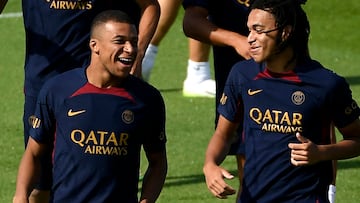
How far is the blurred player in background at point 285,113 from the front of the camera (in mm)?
7027

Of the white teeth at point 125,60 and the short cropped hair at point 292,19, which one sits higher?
the short cropped hair at point 292,19

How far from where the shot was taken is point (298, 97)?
704cm

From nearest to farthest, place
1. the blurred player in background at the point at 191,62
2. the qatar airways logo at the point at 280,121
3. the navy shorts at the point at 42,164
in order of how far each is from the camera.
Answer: the qatar airways logo at the point at 280,121 → the navy shorts at the point at 42,164 → the blurred player in background at the point at 191,62

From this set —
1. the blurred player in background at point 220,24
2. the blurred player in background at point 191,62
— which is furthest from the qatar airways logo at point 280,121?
the blurred player in background at point 191,62

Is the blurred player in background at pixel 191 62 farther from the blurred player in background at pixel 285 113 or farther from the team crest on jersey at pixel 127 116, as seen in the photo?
the team crest on jersey at pixel 127 116

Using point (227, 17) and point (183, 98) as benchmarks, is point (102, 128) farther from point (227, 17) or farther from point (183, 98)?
point (183, 98)

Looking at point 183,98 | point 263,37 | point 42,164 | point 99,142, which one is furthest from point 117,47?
point 183,98

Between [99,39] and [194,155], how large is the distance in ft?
13.6

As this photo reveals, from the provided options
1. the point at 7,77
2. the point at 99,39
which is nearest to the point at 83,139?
the point at 99,39

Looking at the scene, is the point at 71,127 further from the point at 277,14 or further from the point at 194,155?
the point at 194,155

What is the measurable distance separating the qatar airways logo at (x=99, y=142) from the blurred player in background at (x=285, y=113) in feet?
1.56

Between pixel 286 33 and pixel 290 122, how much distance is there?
470mm

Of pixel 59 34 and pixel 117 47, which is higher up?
pixel 117 47

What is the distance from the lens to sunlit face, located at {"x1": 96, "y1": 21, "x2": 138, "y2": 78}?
690 centimetres
